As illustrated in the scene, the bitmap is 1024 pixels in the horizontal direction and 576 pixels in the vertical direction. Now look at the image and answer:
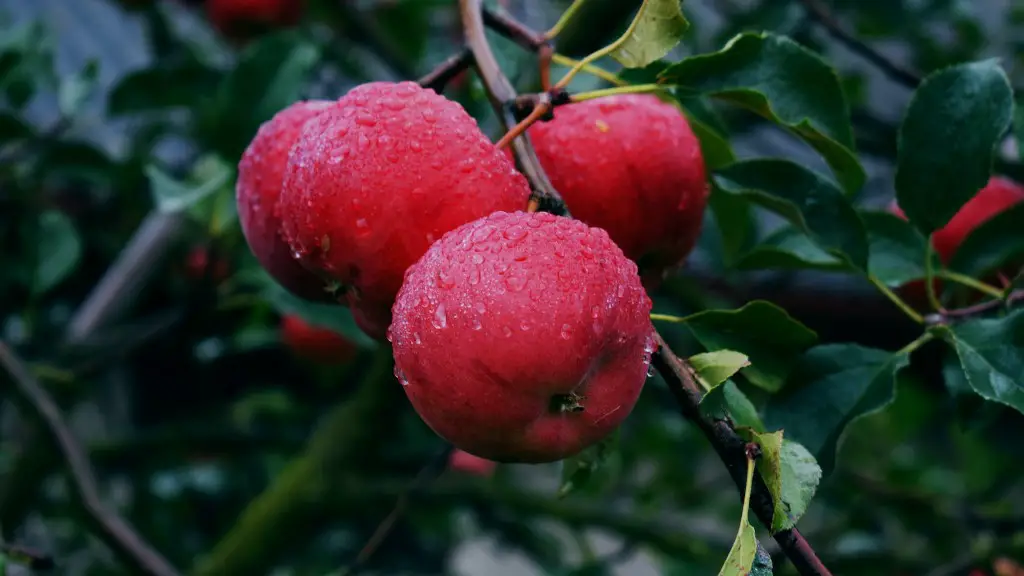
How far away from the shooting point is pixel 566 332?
411 millimetres

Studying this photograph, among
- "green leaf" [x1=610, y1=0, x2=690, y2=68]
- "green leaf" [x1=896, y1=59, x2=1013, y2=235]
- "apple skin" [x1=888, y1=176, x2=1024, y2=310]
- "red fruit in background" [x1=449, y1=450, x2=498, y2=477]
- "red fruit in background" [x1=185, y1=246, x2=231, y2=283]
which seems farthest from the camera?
"red fruit in background" [x1=449, y1=450, x2=498, y2=477]

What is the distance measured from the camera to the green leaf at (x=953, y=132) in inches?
24.2

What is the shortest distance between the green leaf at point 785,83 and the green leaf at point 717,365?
0.59 ft

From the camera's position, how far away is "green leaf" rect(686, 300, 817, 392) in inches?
20.9

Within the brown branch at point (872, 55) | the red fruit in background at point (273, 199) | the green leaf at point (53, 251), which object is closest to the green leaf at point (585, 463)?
the red fruit in background at point (273, 199)

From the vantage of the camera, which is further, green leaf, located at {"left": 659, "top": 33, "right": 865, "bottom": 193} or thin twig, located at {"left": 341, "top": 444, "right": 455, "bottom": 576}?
thin twig, located at {"left": 341, "top": 444, "right": 455, "bottom": 576}

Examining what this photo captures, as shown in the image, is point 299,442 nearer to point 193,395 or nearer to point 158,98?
point 158,98

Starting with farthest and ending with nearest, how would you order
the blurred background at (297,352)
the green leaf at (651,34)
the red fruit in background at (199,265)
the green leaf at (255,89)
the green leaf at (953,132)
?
the red fruit in background at (199,265)
the blurred background at (297,352)
the green leaf at (255,89)
the green leaf at (953,132)
the green leaf at (651,34)

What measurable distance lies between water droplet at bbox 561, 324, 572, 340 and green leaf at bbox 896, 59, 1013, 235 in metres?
0.35

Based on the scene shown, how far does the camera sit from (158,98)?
1272 millimetres

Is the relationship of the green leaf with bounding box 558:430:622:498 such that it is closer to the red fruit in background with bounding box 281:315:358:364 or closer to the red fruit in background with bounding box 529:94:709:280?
the red fruit in background with bounding box 529:94:709:280

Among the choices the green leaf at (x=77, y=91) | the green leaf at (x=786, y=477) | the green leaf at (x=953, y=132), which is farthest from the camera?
the green leaf at (x=77, y=91)

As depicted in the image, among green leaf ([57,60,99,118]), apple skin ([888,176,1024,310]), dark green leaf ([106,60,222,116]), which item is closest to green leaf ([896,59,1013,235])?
apple skin ([888,176,1024,310])

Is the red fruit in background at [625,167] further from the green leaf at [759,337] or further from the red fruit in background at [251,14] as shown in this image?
the red fruit in background at [251,14]
